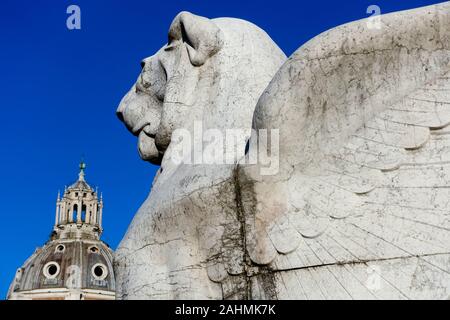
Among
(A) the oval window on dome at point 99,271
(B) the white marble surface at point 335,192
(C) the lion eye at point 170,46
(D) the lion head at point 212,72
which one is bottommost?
(B) the white marble surface at point 335,192

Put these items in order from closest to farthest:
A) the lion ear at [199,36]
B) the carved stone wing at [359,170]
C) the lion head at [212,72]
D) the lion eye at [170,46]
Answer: the carved stone wing at [359,170], the lion head at [212,72], the lion ear at [199,36], the lion eye at [170,46]

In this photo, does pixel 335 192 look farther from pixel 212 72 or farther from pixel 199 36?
pixel 199 36

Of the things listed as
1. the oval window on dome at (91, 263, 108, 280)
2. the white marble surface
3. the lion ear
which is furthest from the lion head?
the oval window on dome at (91, 263, 108, 280)

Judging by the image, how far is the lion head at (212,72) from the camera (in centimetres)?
447

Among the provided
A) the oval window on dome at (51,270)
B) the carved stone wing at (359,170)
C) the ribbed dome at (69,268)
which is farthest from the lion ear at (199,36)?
the oval window on dome at (51,270)

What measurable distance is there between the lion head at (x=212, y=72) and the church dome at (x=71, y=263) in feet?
190

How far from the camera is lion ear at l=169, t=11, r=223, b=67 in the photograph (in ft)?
15.2

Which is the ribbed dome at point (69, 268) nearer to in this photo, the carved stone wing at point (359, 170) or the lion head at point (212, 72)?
the lion head at point (212, 72)

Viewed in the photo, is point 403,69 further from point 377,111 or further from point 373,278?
point 373,278

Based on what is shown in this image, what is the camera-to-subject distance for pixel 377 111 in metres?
3.67

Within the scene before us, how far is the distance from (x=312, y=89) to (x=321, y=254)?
2.63 feet

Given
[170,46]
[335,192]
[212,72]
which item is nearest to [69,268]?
[170,46]

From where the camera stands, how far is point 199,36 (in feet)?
15.2

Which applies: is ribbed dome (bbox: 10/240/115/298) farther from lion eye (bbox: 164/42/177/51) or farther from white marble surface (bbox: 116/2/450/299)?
white marble surface (bbox: 116/2/450/299)
